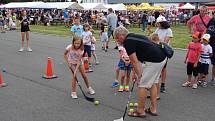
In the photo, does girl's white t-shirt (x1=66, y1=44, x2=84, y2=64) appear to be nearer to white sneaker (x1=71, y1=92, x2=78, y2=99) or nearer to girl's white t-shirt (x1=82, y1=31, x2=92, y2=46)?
white sneaker (x1=71, y1=92, x2=78, y2=99)

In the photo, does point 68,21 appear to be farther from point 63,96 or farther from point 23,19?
point 63,96

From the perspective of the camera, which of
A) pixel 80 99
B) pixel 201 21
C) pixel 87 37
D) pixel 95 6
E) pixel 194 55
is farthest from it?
pixel 95 6

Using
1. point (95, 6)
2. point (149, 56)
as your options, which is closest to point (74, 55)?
point (149, 56)

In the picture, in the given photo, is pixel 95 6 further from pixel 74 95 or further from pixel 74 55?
pixel 74 95

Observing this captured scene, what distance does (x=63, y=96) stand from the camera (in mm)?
6895

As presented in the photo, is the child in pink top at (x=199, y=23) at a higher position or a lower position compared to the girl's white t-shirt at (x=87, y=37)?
higher

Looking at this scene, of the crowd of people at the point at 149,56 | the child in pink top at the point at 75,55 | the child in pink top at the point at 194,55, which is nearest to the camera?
the crowd of people at the point at 149,56

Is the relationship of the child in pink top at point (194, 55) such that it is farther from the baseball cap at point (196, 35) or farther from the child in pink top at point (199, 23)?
the child in pink top at point (199, 23)

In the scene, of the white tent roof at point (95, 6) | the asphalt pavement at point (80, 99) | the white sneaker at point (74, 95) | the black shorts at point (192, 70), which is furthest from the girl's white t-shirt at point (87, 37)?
the white tent roof at point (95, 6)

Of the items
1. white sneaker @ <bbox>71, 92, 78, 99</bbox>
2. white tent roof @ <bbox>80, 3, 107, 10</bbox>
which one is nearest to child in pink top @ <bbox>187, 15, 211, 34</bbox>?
white sneaker @ <bbox>71, 92, 78, 99</bbox>

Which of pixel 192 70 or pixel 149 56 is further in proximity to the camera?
pixel 192 70

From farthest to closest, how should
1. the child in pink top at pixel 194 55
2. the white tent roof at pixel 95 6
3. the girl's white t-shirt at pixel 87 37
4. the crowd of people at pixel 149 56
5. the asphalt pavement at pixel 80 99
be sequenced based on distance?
the white tent roof at pixel 95 6 → the girl's white t-shirt at pixel 87 37 → the child in pink top at pixel 194 55 → the asphalt pavement at pixel 80 99 → the crowd of people at pixel 149 56

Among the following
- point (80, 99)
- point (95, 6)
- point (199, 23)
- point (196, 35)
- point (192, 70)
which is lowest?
point (80, 99)

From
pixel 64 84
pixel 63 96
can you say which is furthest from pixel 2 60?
pixel 63 96
